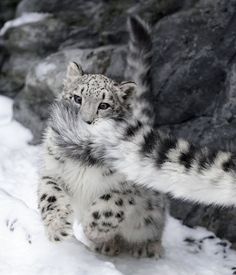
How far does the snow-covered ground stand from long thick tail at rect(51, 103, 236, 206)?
0.63m

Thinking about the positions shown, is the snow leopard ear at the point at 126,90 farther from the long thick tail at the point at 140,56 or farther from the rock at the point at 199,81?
the rock at the point at 199,81

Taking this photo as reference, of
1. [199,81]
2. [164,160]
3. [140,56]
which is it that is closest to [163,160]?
[164,160]

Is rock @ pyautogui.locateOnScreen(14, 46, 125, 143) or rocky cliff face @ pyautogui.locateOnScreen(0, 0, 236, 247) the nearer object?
rocky cliff face @ pyautogui.locateOnScreen(0, 0, 236, 247)

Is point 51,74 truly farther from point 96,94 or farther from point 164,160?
point 164,160

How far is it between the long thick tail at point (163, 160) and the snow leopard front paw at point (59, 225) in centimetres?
52

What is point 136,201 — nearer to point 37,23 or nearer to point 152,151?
point 152,151

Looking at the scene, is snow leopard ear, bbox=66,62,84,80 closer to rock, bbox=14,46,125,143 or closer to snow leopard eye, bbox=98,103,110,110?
snow leopard eye, bbox=98,103,110,110

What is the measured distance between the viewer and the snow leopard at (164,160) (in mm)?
2602

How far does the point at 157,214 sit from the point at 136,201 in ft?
0.77

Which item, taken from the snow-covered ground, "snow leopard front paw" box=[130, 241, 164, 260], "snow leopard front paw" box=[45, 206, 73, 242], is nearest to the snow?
the snow-covered ground

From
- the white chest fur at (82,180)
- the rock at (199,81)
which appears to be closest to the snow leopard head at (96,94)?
the white chest fur at (82,180)

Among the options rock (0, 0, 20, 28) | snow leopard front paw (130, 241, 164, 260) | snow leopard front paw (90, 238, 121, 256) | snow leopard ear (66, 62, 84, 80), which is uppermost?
snow leopard ear (66, 62, 84, 80)

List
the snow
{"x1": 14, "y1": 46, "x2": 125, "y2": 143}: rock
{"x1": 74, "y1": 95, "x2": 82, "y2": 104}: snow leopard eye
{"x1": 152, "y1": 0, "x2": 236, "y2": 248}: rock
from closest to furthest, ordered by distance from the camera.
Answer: {"x1": 74, "y1": 95, "x2": 82, "y2": 104}: snow leopard eye
{"x1": 152, "y1": 0, "x2": 236, "y2": 248}: rock
{"x1": 14, "y1": 46, "x2": 125, "y2": 143}: rock
the snow

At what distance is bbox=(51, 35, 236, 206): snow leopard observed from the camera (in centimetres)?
260
